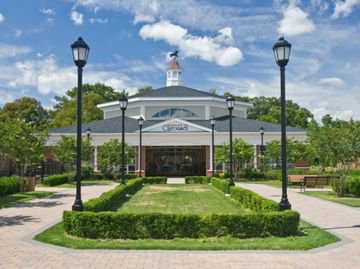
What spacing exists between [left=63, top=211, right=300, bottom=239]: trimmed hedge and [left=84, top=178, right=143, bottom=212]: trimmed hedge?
1819 mm

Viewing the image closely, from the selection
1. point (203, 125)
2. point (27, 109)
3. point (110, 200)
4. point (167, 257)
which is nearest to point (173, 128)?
point (203, 125)

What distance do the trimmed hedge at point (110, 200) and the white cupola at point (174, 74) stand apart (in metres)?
35.1

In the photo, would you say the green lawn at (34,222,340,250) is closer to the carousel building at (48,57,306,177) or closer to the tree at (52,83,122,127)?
the carousel building at (48,57,306,177)

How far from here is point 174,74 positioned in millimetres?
60844

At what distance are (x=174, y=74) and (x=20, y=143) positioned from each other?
3899cm

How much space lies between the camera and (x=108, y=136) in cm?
4597

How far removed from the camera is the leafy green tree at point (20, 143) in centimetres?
2320

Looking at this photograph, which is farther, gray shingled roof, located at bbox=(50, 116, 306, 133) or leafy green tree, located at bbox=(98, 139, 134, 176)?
gray shingled roof, located at bbox=(50, 116, 306, 133)

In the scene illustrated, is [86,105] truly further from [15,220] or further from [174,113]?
[15,220]

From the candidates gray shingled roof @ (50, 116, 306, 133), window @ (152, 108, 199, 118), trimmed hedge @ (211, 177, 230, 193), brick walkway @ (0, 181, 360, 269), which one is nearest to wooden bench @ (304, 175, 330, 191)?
trimmed hedge @ (211, 177, 230, 193)

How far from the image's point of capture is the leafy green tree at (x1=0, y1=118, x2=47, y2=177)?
23.2 meters

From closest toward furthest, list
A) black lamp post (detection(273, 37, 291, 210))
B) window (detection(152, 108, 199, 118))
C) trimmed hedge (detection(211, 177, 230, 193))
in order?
black lamp post (detection(273, 37, 291, 210))
trimmed hedge (detection(211, 177, 230, 193))
window (detection(152, 108, 199, 118))

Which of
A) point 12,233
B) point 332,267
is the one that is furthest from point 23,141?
point 332,267

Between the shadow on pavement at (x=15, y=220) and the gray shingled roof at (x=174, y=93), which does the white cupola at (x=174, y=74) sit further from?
the shadow on pavement at (x=15, y=220)
